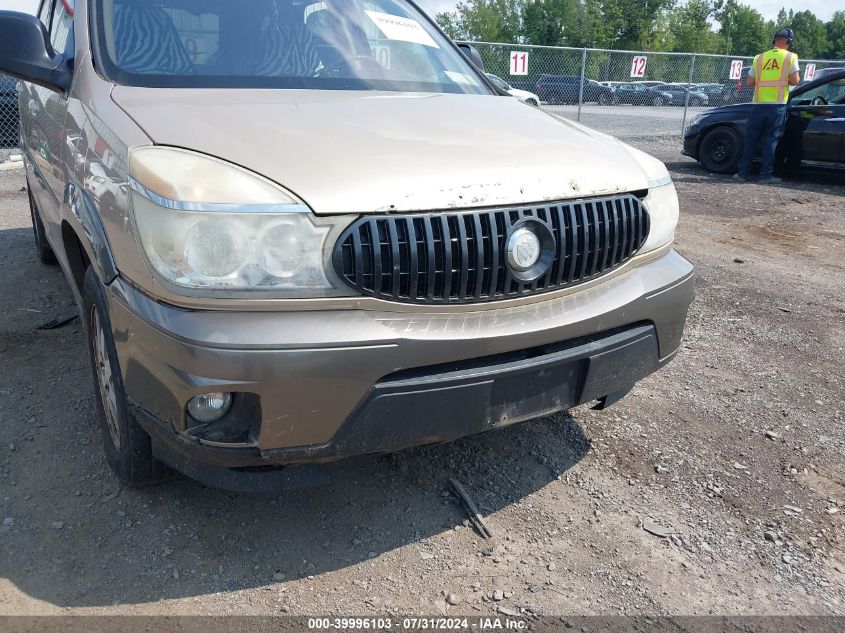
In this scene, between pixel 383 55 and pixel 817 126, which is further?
pixel 817 126

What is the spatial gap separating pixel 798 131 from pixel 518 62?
6.59 metres

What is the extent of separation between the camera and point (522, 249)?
7.35ft

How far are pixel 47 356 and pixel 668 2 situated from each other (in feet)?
213

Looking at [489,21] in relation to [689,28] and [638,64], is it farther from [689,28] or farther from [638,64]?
[638,64]

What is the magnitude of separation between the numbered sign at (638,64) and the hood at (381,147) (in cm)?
1574

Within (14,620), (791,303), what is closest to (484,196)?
(14,620)

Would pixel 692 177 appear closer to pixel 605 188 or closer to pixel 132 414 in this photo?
pixel 605 188

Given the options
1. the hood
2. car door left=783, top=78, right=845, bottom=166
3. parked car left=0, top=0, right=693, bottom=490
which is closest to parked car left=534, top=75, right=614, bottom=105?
car door left=783, top=78, right=845, bottom=166

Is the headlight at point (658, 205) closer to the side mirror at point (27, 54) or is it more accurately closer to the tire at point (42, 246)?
the side mirror at point (27, 54)

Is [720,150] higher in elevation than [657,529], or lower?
higher

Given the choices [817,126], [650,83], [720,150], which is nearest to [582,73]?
[720,150]

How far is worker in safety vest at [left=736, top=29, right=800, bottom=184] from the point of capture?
10.0m

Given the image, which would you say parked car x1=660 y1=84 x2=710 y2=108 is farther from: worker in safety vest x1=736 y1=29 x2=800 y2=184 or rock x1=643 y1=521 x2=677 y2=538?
rock x1=643 y1=521 x2=677 y2=538

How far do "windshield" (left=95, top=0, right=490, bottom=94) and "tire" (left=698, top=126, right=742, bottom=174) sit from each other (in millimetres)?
8708
